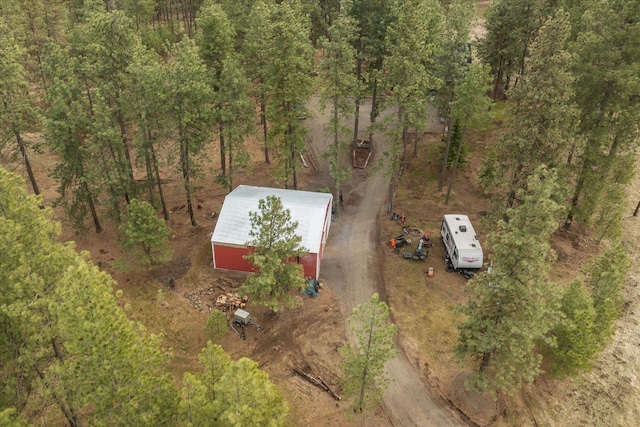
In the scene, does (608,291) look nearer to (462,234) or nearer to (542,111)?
(462,234)

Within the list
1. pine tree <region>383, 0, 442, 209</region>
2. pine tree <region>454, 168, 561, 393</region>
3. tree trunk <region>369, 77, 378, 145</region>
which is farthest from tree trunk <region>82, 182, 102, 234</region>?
pine tree <region>454, 168, 561, 393</region>

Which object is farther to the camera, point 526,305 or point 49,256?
point 526,305

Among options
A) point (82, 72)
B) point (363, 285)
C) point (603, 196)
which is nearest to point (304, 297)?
point (363, 285)

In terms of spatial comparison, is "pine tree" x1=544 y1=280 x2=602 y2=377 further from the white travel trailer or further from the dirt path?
the white travel trailer

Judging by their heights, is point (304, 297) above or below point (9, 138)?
below

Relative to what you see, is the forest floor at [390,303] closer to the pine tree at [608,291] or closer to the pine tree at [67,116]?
the pine tree at [608,291]

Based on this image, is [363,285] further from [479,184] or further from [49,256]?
[49,256]

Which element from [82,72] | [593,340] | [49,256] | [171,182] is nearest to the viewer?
[49,256]
